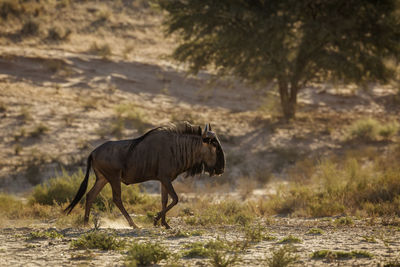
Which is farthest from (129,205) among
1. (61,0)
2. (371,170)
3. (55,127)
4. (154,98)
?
(61,0)

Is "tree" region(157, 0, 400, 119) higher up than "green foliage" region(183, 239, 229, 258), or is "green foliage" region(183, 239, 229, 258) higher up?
"tree" region(157, 0, 400, 119)

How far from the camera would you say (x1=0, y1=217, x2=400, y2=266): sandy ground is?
19.9 ft

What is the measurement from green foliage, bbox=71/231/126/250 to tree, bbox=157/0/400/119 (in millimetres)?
14915

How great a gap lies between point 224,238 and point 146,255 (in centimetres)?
172

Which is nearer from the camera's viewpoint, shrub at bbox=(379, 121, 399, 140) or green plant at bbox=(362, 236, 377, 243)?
green plant at bbox=(362, 236, 377, 243)

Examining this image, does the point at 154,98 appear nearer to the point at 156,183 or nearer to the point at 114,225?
the point at 156,183

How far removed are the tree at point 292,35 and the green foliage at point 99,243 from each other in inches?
587

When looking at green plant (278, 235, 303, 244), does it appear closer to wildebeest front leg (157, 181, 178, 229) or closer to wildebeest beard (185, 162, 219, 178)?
wildebeest front leg (157, 181, 178, 229)

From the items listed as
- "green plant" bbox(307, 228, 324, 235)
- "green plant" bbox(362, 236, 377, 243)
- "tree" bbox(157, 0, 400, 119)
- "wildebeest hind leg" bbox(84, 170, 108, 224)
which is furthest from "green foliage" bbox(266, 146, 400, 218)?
"tree" bbox(157, 0, 400, 119)

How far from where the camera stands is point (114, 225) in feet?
30.7

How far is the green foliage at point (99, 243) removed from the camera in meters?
6.68

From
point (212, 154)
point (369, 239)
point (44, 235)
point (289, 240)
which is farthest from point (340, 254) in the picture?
point (44, 235)

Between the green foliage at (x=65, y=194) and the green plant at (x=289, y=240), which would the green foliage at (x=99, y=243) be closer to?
the green plant at (x=289, y=240)

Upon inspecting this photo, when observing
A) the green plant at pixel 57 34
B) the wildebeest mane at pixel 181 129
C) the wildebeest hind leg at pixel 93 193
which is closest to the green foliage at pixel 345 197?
the wildebeest mane at pixel 181 129
